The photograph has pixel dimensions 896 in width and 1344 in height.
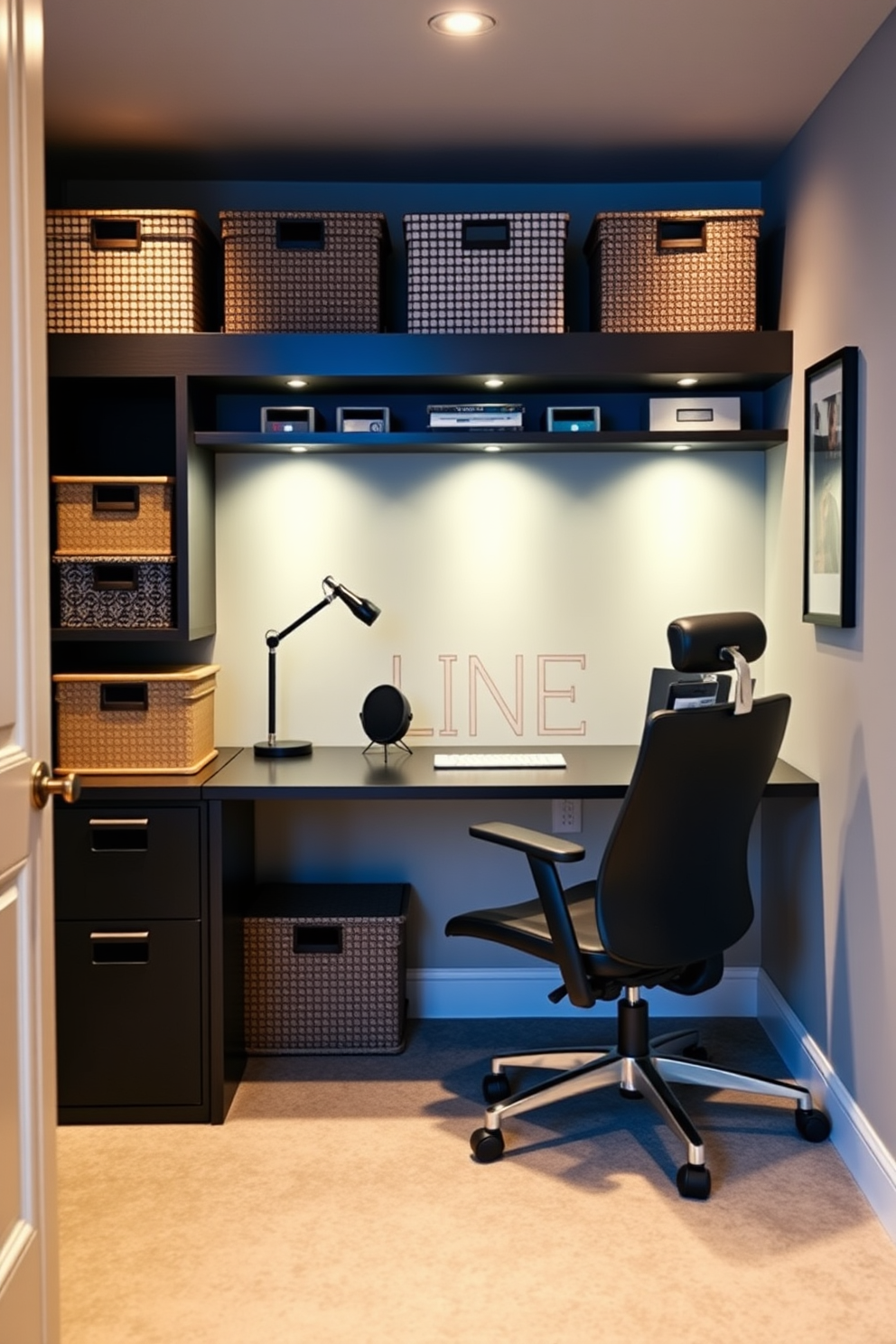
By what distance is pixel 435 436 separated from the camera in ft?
11.0

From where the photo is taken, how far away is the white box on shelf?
345 cm

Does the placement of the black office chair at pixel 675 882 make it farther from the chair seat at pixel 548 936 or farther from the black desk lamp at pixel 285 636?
the black desk lamp at pixel 285 636

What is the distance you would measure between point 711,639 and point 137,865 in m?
1.45

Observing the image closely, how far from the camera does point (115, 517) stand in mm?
3252

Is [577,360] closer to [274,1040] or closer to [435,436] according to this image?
[435,436]

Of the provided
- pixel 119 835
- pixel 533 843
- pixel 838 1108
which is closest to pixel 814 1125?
pixel 838 1108

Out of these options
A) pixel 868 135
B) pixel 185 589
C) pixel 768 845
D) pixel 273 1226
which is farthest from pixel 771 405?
pixel 273 1226

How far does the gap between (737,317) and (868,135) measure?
2.20 feet

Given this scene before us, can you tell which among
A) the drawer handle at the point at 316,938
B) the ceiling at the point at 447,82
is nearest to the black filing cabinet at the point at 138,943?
the drawer handle at the point at 316,938

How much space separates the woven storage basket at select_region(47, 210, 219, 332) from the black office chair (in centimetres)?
155

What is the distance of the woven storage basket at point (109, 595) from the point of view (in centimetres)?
325

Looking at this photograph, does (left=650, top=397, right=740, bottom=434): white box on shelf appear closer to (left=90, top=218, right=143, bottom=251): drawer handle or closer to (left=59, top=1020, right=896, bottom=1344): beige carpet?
(left=90, top=218, right=143, bottom=251): drawer handle

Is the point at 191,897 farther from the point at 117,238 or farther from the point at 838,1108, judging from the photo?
the point at 117,238

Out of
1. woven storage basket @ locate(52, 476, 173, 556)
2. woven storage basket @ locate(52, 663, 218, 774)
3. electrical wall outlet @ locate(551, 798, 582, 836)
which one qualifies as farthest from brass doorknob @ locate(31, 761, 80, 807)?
electrical wall outlet @ locate(551, 798, 582, 836)
